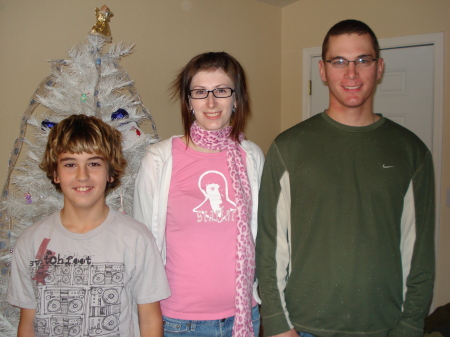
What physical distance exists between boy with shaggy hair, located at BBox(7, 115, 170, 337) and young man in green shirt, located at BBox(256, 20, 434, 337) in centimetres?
42

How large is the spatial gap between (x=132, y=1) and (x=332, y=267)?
2.24 meters

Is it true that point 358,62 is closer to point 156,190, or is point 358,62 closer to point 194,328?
point 156,190

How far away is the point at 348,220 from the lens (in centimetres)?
133

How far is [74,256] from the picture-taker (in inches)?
52.1

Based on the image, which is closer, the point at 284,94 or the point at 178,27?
the point at 178,27

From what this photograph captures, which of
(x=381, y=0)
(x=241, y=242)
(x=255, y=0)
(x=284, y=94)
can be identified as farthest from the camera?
(x=284, y=94)

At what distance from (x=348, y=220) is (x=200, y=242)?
20.4 inches

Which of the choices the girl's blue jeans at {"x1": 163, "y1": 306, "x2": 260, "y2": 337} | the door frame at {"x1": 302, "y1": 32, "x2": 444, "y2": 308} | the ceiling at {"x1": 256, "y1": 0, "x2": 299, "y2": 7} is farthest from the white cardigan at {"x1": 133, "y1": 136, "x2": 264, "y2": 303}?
the ceiling at {"x1": 256, "y1": 0, "x2": 299, "y2": 7}

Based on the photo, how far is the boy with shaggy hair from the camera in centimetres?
130

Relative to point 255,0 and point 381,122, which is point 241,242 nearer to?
point 381,122

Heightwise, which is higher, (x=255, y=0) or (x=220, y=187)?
(x=255, y=0)

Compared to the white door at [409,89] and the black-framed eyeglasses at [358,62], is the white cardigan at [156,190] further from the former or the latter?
the white door at [409,89]

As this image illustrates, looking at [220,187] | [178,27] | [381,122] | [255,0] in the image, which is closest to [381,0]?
[255,0]

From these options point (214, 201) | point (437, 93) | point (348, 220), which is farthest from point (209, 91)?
point (437, 93)
